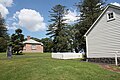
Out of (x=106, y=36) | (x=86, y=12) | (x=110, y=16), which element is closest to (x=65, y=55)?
(x=106, y=36)

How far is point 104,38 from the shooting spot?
63.7 ft

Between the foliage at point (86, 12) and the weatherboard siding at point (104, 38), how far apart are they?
592 inches

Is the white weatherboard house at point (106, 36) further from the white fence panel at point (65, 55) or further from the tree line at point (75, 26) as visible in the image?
the tree line at point (75, 26)

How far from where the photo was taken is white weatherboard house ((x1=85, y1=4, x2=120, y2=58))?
1796 centimetres

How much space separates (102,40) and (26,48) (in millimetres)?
41138

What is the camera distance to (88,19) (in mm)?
36094

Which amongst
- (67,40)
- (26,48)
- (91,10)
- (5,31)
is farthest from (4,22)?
(91,10)

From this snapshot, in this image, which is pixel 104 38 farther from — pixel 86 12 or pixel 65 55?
pixel 86 12

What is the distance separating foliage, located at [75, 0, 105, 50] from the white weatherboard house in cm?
1502

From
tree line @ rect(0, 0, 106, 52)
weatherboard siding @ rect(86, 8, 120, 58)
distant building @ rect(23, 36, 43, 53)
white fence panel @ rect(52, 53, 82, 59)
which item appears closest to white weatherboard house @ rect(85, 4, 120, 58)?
weatherboard siding @ rect(86, 8, 120, 58)

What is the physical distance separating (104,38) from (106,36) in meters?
0.39

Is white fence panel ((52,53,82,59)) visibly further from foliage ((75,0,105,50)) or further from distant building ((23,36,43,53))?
distant building ((23,36,43,53))

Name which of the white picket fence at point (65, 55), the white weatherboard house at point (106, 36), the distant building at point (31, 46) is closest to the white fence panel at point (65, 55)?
the white picket fence at point (65, 55)

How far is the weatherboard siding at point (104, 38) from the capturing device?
1793 cm
